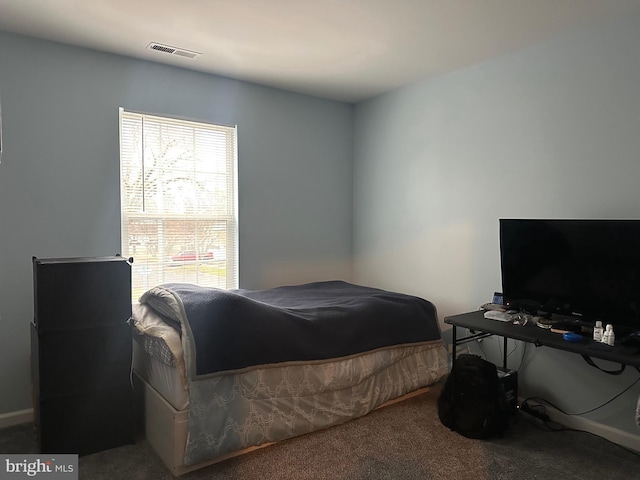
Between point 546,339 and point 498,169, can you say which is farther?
point 498,169

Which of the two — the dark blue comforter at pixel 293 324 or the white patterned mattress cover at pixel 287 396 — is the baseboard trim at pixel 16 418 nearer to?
the white patterned mattress cover at pixel 287 396

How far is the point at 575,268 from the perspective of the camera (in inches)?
→ 102

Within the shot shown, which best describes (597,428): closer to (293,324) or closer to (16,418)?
(293,324)

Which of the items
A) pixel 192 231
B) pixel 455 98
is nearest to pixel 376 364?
pixel 192 231

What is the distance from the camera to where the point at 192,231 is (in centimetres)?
359

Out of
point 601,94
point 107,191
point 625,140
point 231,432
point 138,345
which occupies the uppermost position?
point 601,94

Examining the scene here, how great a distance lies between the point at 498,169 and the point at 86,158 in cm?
290

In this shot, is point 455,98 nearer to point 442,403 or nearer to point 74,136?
point 442,403

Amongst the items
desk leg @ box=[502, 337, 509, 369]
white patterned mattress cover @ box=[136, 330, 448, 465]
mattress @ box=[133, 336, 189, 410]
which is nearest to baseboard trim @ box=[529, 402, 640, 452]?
desk leg @ box=[502, 337, 509, 369]

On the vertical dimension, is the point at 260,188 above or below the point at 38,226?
above

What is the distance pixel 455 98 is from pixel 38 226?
10.3 feet

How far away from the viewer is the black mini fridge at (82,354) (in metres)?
2.29

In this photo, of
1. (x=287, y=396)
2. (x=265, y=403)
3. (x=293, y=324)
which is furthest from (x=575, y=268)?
(x=265, y=403)

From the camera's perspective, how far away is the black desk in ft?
6.96
